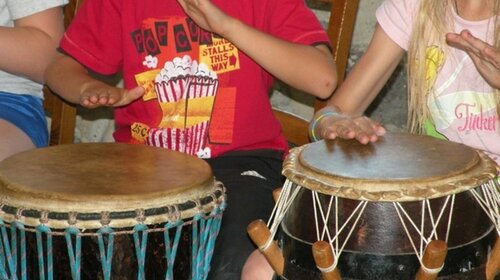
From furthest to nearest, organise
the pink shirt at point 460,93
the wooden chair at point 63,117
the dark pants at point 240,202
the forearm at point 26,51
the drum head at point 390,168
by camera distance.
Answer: the wooden chair at point 63,117 < the forearm at point 26,51 < the pink shirt at point 460,93 < the dark pants at point 240,202 < the drum head at point 390,168

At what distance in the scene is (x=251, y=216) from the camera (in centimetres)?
204

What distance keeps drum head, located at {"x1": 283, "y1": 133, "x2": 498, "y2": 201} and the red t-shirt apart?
0.46 m

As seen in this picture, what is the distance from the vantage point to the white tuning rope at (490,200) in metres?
1.66

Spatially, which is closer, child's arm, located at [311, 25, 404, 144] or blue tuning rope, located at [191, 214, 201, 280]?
blue tuning rope, located at [191, 214, 201, 280]

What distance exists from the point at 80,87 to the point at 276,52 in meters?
0.45

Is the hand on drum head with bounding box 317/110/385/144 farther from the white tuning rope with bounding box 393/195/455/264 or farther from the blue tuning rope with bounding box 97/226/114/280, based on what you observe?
the blue tuning rope with bounding box 97/226/114/280

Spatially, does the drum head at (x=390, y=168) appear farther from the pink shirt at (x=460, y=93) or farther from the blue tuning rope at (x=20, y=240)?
the blue tuning rope at (x=20, y=240)

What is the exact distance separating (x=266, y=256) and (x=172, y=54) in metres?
0.69

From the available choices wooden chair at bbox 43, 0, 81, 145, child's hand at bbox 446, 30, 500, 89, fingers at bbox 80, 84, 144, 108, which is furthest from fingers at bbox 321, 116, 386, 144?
wooden chair at bbox 43, 0, 81, 145

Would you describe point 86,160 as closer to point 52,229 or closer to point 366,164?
point 52,229

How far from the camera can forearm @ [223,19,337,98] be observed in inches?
83.9

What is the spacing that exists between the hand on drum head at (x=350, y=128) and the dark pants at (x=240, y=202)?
Answer: 0.19 meters

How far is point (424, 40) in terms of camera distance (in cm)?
211

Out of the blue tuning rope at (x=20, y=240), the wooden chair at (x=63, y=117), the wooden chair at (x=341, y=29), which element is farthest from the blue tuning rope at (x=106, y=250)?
the wooden chair at (x=63, y=117)
